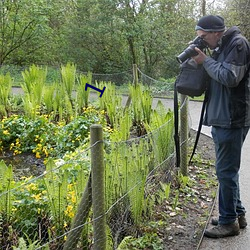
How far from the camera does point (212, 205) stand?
415cm

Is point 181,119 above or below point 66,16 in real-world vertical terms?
below

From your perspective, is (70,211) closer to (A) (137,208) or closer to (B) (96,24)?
(A) (137,208)

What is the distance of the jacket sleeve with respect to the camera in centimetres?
289

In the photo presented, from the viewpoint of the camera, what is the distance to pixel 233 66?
2.90 meters

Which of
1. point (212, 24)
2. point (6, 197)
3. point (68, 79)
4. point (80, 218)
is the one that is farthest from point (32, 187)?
point (68, 79)

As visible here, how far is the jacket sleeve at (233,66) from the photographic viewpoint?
2.89 m

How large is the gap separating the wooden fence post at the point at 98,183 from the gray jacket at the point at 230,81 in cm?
113

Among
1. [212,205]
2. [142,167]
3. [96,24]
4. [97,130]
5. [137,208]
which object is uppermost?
[96,24]

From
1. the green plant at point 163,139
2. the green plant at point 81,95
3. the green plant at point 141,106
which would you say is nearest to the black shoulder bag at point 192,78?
the green plant at point 163,139

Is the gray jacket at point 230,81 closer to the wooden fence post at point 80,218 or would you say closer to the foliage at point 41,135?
the wooden fence post at point 80,218

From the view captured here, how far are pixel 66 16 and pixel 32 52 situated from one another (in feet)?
7.48

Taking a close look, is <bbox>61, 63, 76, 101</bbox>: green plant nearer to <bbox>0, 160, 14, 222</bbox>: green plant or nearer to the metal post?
the metal post

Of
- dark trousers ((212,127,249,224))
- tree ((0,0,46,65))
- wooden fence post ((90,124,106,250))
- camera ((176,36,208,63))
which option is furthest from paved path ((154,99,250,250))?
tree ((0,0,46,65))

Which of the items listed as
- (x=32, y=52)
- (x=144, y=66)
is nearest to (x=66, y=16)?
(x=32, y=52)
